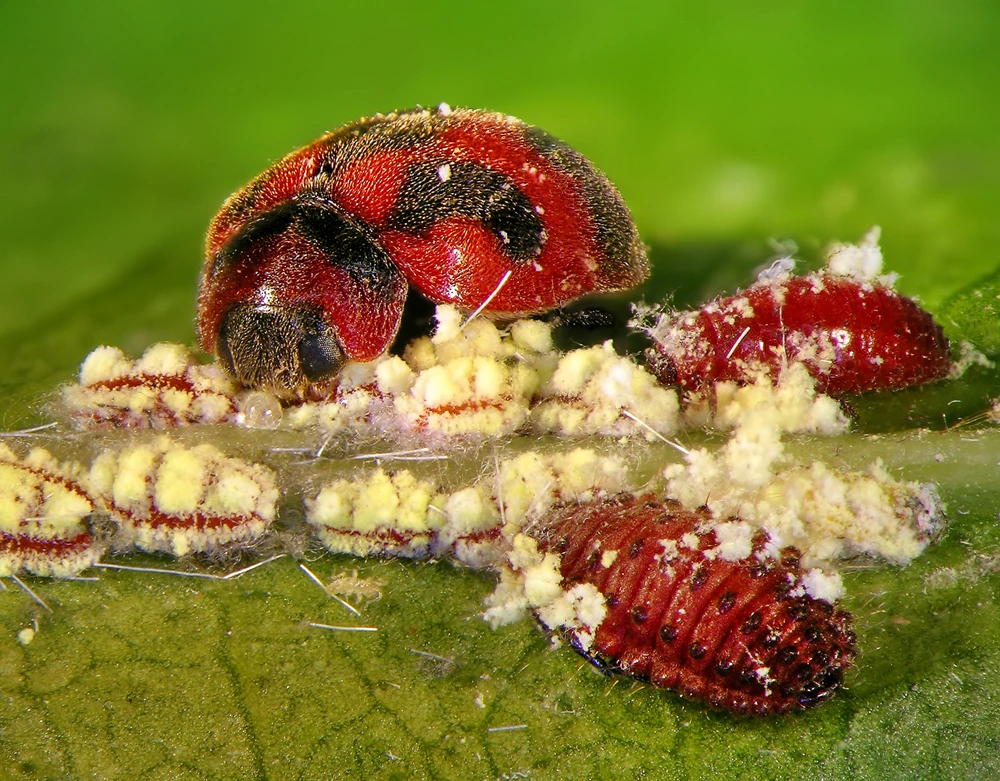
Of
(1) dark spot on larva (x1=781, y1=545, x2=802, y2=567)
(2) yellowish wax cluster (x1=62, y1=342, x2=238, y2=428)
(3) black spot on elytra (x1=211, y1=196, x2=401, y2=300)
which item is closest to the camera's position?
(1) dark spot on larva (x1=781, y1=545, x2=802, y2=567)

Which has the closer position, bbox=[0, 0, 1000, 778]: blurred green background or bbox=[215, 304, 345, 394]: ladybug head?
bbox=[0, 0, 1000, 778]: blurred green background

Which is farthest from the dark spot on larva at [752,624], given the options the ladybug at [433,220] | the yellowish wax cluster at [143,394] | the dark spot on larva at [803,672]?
the yellowish wax cluster at [143,394]

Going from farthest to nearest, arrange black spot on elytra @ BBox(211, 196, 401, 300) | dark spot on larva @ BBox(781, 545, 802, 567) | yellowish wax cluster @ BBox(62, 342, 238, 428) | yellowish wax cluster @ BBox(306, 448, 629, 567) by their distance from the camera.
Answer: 1. black spot on elytra @ BBox(211, 196, 401, 300)
2. yellowish wax cluster @ BBox(62, 342, 238, 428)
3. yellowish wax cluster @ BBox(306, 448, 629, 567)
4. dark spot on larva @ BBox(781, 545, 802, 567)

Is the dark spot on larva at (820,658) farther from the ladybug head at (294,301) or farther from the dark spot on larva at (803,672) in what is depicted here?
the ladybug head at (294,301)

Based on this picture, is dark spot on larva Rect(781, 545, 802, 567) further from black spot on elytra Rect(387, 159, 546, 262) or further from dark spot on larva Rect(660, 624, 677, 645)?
black spot on elytra Rect(387, 159, 546, 262)

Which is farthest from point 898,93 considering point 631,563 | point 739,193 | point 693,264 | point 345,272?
point 345,272

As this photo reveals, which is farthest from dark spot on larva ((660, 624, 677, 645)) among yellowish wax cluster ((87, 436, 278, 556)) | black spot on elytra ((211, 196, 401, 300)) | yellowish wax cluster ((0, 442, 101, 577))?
yellowish wax cluster ((0, 442, 101, 577))
